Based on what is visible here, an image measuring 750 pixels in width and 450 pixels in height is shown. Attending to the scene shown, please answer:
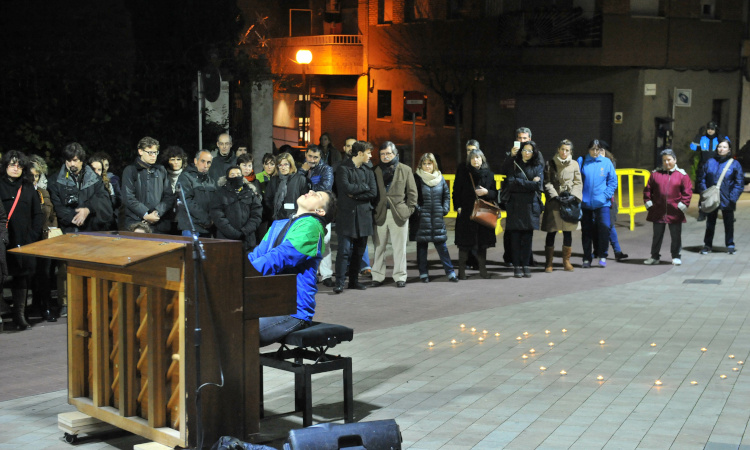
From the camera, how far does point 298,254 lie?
638cm

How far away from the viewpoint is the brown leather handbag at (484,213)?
13.0 metres

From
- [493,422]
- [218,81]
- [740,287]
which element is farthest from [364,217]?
[493,422]

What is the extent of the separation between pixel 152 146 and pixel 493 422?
5.67 m

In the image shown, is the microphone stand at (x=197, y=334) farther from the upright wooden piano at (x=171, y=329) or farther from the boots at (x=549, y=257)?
the boots at (x=549, y=257)

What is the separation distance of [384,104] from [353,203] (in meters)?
24.9

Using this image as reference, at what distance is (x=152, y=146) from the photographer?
35.1 ft

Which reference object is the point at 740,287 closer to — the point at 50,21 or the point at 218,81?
the point at 218,81

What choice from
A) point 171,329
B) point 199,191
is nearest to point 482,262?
point 199,191

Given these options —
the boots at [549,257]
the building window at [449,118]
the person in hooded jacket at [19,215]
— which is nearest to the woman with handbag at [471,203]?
the boots at [549,257]

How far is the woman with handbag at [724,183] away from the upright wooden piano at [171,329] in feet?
37.3

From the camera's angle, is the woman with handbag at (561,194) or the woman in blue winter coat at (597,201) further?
the woman in blue winter coat at (597,201)

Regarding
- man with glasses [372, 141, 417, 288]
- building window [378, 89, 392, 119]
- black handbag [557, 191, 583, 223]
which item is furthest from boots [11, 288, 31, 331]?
building window [378, 89, 392, 119]

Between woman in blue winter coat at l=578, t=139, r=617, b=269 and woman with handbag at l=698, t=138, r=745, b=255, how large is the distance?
2.25 m

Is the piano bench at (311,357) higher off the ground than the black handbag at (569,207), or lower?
lower
